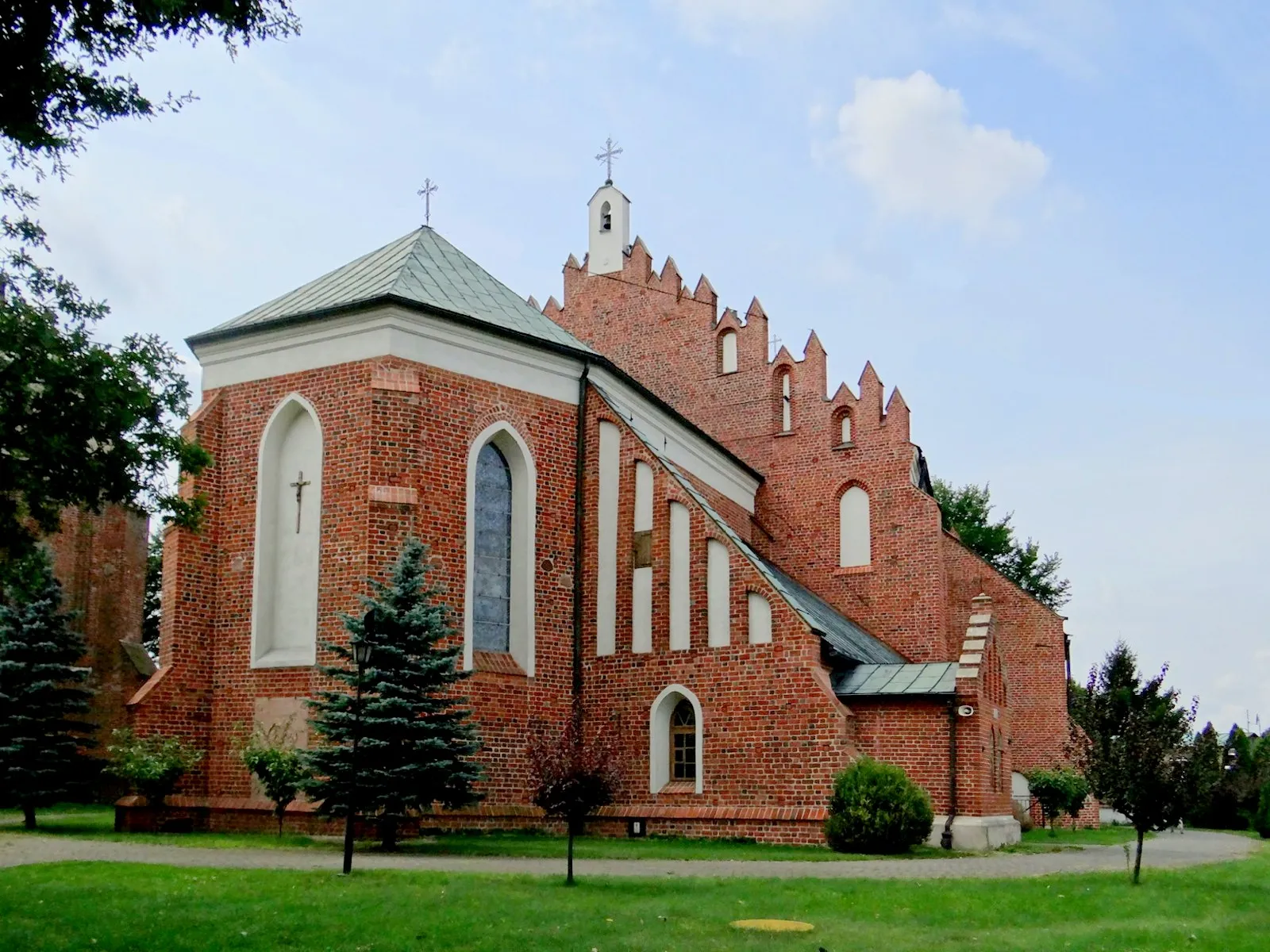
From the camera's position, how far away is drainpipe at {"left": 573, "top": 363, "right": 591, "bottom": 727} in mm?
22438

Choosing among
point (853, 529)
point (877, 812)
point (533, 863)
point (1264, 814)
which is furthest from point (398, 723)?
point (1264, 814)

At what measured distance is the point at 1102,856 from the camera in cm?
2027

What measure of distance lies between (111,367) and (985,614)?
15172mm

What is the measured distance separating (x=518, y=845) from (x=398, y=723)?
2744 mm

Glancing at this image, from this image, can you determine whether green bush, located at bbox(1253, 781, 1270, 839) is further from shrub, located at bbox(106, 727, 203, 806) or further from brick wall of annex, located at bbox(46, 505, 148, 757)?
brick wall of annex, located at bbox(46, 505, 148, 757)

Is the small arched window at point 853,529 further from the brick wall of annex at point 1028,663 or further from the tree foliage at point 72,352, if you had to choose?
the tree foliage at point 72,352

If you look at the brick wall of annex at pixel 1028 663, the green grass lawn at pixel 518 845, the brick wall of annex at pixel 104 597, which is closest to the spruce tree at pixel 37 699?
the green grass lawn at pixel 518 845

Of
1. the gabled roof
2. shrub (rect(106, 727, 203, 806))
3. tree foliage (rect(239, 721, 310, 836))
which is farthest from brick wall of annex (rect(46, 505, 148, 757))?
the gabled roof

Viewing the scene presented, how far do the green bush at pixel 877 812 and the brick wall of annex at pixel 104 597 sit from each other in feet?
60.0

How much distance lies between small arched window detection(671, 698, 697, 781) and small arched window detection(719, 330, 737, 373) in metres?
12.8

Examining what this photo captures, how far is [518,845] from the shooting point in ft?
59.5

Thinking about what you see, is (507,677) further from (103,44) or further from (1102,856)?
(103,44)

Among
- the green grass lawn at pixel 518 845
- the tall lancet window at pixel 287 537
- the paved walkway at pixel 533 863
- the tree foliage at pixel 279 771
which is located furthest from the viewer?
the tall lancet window at pixel 287 537

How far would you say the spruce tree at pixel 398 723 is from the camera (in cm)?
1689
